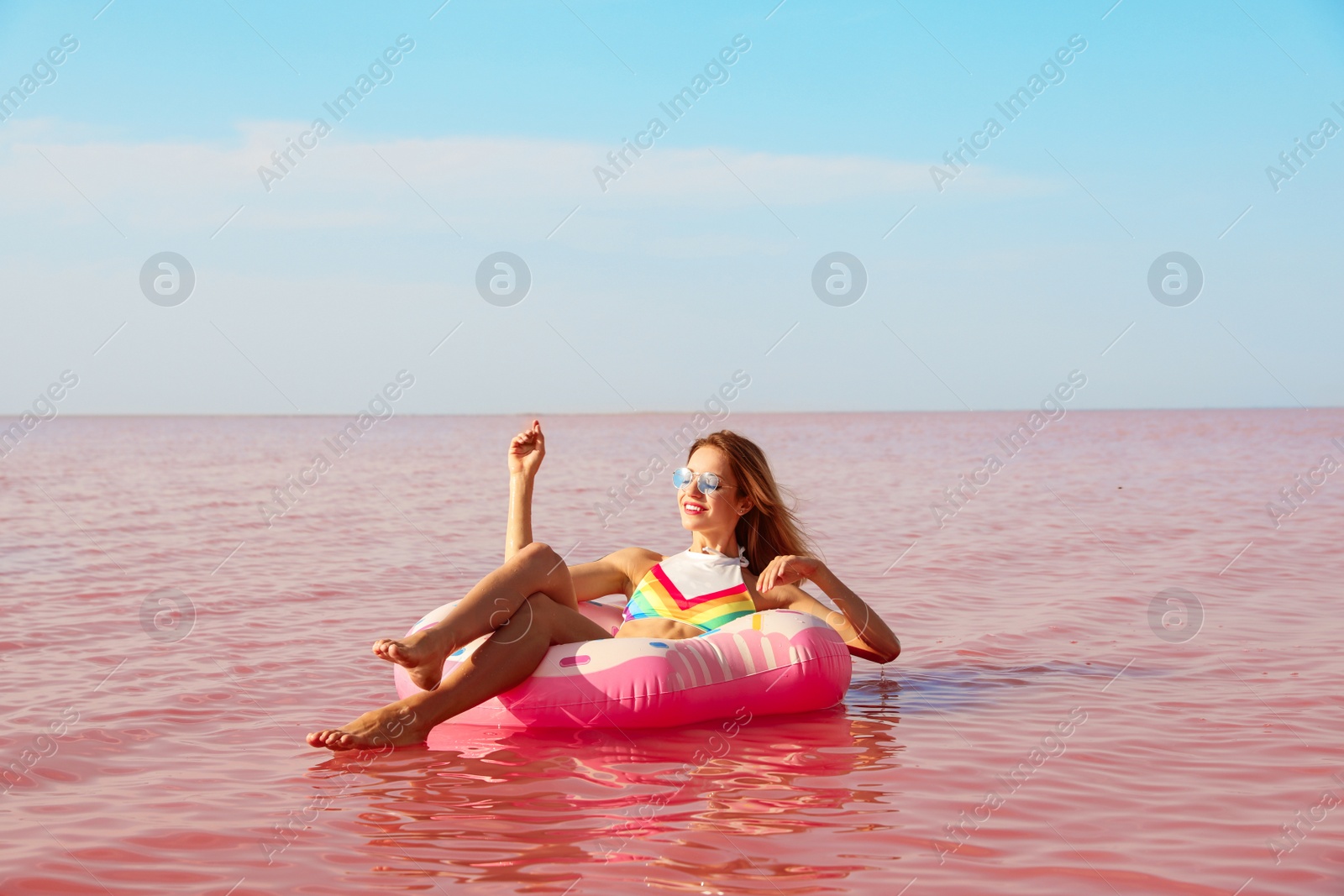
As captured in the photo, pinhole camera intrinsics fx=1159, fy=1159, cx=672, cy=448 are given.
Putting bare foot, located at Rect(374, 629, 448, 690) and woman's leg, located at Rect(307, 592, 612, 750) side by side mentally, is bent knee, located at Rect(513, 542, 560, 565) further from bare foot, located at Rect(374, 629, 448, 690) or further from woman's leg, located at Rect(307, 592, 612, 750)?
bare foot, located at Rect(374, 629, 448, 690)

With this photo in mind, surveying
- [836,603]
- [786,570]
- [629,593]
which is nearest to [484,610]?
[786,570]

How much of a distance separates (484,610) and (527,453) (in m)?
0.87

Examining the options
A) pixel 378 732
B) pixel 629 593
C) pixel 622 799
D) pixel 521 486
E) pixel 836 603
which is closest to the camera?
pixel 622 799

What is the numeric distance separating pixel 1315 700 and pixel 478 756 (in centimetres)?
332

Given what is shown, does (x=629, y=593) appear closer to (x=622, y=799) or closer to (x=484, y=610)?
(x=484, y=610)

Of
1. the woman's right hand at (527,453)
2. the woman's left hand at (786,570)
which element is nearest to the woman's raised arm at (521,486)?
the woman's right hand at (527,453)

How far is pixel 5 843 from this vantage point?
10.4 feet

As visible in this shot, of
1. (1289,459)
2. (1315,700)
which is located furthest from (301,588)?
(1289,459)

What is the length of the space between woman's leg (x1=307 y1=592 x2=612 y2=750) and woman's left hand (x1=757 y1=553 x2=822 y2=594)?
2.43ft

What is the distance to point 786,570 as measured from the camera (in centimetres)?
457

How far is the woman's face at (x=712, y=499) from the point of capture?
16.2 feet

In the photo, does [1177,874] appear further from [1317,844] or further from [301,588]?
[301,588]

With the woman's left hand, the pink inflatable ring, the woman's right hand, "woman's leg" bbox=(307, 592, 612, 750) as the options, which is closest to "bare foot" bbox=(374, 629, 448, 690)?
"woman's leg" bbox=(307, 592, 612, 750)

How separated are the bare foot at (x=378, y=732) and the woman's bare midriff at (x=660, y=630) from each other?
38.9 inches
